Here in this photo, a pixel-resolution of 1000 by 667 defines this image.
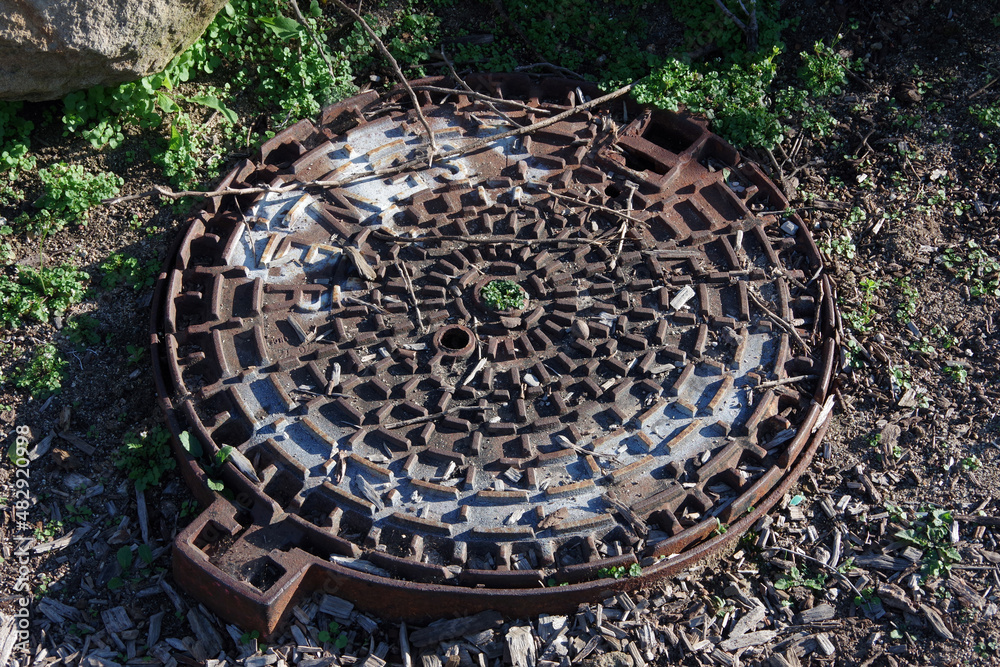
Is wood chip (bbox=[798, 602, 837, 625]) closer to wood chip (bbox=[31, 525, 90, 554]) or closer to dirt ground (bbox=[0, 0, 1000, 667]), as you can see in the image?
dirt ground (bbox=[0, 0, 1000, 667])

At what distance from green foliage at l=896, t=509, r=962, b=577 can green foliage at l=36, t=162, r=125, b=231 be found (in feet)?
17.7

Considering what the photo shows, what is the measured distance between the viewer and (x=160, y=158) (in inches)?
233

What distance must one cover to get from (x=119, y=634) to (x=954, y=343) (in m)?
5.09

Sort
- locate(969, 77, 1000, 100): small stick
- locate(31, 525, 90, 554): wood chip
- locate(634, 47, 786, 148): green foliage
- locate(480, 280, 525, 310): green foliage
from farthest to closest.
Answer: locate(969, 77, 1000, 100): small stick, locate(634, 47, 786, 148): green foliage, locate(480, 280, 525, 310): green foliage, locate(31, 525, 90, 554): wood chip

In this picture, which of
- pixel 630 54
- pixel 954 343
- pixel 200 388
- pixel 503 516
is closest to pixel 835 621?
pixel 503 516

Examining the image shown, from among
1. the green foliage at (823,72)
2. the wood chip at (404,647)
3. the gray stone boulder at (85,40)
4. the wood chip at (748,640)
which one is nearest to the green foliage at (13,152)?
the gray stone boulder at (85,40)

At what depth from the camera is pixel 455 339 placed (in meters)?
5.04

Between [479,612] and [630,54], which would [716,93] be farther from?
[479,612]

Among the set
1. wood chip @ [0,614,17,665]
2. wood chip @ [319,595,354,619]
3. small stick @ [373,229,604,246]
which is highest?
small stick @ [373,229,604,246]

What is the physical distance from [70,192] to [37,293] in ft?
2.45

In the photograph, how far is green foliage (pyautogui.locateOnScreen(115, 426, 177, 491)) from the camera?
4.78m

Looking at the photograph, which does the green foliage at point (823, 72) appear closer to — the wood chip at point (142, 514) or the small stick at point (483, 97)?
the small stick at point (483, 97)

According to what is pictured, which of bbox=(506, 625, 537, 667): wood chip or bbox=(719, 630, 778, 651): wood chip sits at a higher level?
bbox=(506, 625, 537, 667): wood chip

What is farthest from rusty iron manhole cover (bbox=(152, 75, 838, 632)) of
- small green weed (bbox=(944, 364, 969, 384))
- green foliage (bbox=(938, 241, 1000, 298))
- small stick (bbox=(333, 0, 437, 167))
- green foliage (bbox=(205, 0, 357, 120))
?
green foliage (bbox=(938, 241, 1000, 298))
